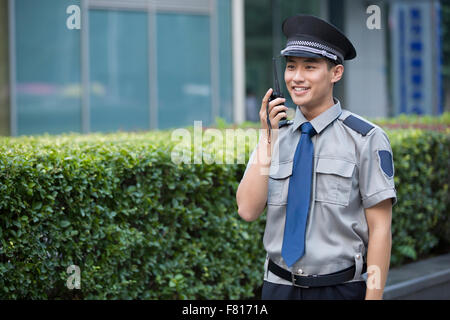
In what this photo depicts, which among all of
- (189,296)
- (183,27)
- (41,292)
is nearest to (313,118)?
(41,292)

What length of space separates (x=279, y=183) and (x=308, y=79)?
47 cm

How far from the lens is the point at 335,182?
259 centimetres

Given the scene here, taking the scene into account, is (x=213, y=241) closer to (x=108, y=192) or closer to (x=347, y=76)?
(x=108, y=192)

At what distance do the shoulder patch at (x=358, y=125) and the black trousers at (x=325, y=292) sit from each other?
642 millimetres

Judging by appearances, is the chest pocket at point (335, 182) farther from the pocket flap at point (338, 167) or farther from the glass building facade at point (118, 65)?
the glass building facade at point (118, 65)

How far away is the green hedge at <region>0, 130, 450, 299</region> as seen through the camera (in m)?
3.87

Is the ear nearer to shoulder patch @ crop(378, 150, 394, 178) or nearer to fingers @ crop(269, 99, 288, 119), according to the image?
fingers @ crop(269, 99, 288, 119)

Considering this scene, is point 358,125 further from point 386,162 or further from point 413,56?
point 413,56

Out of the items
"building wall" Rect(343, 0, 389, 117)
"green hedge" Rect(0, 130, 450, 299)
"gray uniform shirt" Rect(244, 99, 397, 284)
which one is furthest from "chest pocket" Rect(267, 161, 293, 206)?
"building wall" Rect(343, 0, 389, 117)

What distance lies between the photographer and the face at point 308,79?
2625mm
